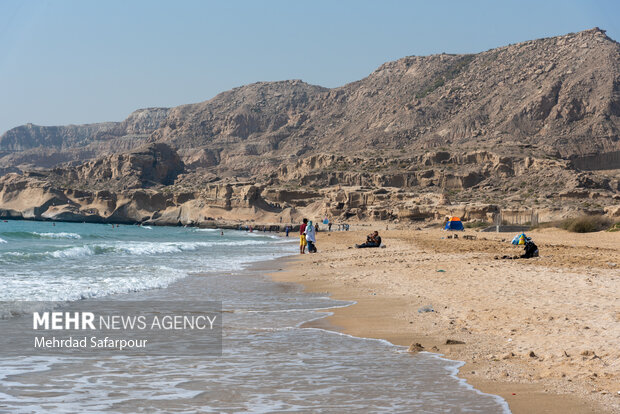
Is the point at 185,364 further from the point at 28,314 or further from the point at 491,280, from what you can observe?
the point at 491,280

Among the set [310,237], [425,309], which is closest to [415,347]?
[425,309]

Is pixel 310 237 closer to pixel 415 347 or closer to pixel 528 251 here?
pixel 528 251

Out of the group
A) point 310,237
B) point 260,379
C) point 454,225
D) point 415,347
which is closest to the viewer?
point 260,379

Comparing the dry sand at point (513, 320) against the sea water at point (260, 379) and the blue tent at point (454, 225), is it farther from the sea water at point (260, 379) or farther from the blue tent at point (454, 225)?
the blue tent at point (454, 225)

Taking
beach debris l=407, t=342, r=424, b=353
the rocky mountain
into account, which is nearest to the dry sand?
beach debris l=407, t=342, r=424, b=353

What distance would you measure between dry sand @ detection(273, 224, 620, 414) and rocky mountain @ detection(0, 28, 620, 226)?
166ft

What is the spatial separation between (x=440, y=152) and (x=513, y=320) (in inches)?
3799

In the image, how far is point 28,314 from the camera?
32.2 ft

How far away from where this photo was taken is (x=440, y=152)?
337 ft

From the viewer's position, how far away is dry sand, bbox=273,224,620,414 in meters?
5.51

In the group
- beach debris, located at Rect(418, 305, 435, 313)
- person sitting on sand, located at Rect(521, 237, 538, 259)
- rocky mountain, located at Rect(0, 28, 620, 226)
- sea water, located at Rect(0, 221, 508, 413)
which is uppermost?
rocky mountain, located at Rect(0, 28, 620, 226)

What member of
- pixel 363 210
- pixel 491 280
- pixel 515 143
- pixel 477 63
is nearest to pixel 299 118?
pixel 477 63

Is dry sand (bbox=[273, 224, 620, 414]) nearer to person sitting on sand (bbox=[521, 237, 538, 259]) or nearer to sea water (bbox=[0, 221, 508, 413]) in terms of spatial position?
sea water (bbox=[0, 221, 508, 413])

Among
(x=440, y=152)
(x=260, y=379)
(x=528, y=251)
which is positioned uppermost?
(x=440, y=152)
